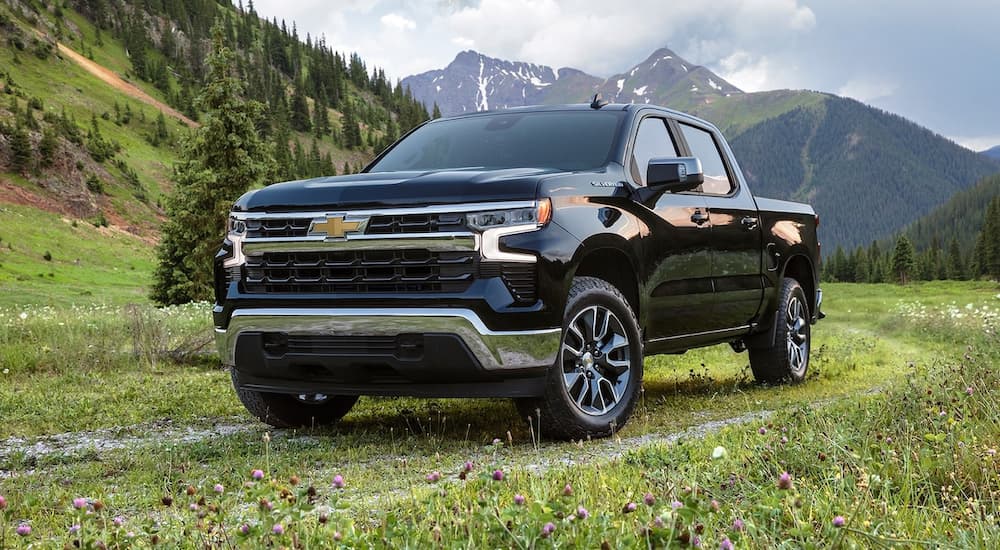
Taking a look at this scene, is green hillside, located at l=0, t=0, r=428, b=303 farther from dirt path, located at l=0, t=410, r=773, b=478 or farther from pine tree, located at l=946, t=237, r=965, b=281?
pine tree, located at l=946, t=237, r=965, b=281

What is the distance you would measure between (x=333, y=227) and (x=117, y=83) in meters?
128

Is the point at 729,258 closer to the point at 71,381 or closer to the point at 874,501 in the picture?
the point at 874,501

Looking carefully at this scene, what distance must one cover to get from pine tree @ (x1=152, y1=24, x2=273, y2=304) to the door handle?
103 feet

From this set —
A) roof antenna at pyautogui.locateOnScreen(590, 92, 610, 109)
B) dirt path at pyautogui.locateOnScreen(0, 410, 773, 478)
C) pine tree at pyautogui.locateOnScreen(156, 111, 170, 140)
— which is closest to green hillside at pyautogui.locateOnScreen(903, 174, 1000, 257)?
pine tree at pyautogui.locateOnScreen(156, 111, 170, 140)

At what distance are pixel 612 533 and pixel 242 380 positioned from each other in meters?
3.80

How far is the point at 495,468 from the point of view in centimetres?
396

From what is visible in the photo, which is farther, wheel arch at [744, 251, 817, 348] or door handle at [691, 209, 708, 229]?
wheel arch at [744, 251, 817, 348]

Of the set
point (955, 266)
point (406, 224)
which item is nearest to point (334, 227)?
point (406, 224)

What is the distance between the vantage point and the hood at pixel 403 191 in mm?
4957

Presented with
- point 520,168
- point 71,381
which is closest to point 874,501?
point 520,168

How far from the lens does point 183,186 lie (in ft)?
122

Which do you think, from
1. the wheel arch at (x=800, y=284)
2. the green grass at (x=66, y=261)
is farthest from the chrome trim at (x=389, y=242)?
the green grass at (x=66, y=261)

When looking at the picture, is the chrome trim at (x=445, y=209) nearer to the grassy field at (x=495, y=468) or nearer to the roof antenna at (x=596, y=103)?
the grassy field at (x=495, y=468)

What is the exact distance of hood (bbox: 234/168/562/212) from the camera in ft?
16.3
